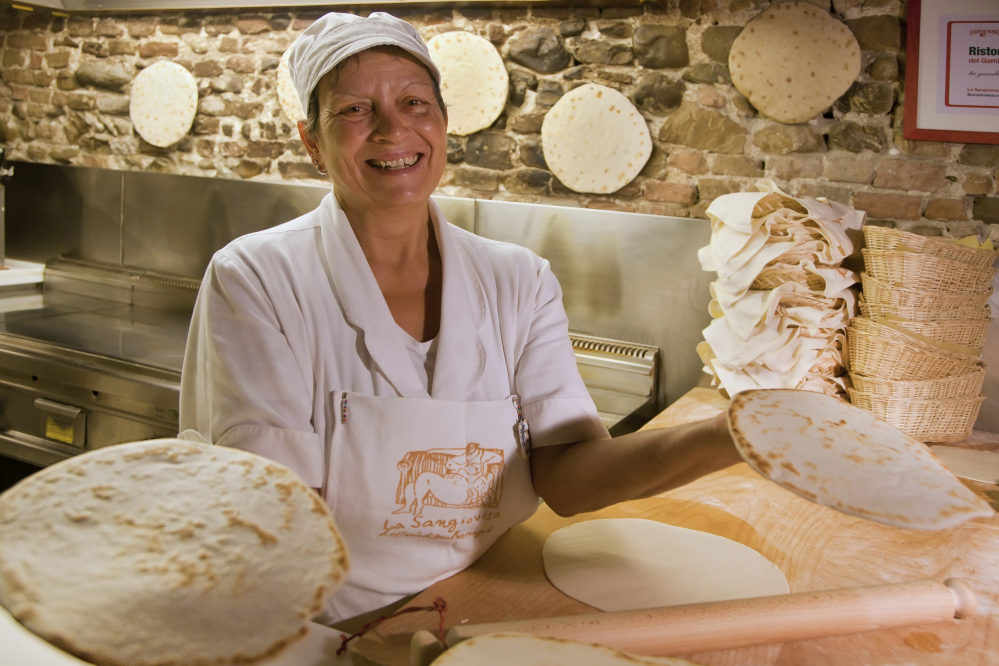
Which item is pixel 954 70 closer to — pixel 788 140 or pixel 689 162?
pixel 788 140

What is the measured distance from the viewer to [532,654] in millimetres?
519

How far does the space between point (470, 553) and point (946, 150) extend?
1836mm

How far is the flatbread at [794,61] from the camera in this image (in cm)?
203

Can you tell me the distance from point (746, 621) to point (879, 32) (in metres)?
1.92

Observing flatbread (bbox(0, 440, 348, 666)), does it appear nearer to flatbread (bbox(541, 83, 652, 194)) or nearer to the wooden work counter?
the wooden work counter

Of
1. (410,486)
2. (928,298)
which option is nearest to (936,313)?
(928,298)

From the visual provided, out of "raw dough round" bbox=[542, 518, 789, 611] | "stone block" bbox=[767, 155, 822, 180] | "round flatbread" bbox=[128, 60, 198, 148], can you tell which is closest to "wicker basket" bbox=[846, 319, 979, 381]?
"stone block" bbox=[767, 155, 822, 180]

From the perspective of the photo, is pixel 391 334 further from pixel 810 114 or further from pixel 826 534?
pixel 810 114

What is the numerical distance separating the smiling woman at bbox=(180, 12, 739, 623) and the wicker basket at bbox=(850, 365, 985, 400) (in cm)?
96

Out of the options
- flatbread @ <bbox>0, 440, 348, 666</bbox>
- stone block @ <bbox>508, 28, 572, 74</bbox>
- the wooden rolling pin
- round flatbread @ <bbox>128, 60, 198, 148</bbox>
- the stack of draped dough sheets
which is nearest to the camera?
flatbread @ <bbox>0, 440, 348, 666</bbox>

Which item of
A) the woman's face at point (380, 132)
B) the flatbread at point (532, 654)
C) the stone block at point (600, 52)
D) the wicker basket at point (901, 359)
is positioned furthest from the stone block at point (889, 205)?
the flatbread at point (532, 654)

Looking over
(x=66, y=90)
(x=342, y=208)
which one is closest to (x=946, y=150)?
(x=342, y=208)

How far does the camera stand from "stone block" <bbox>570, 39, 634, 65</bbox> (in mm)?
2301

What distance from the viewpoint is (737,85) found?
7.05ft
